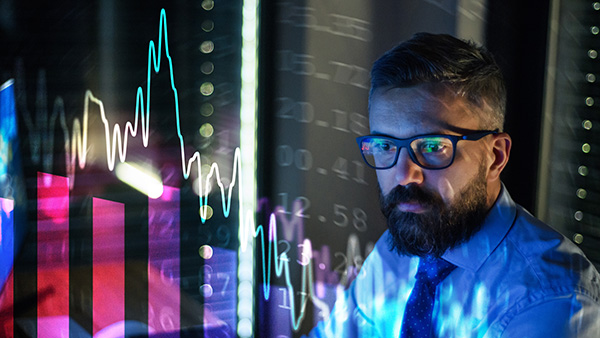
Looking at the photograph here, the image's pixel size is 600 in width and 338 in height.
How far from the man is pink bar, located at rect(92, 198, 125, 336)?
76 centimetres

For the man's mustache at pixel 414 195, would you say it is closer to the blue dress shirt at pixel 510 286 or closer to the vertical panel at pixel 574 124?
the blue dress shirt at pixel 510 286

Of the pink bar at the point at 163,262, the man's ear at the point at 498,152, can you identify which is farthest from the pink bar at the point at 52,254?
the man's ear at the point at 498,152

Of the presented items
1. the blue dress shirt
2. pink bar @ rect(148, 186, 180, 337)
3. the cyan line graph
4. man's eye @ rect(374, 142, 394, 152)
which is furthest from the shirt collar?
pink bar @ rect(148, 186, 180, 337)

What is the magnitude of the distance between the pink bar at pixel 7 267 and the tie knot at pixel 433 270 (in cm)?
97

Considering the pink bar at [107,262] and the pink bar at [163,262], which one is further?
the pink bar at [163,262]

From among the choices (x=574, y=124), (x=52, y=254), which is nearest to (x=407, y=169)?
(x=574, y=124)

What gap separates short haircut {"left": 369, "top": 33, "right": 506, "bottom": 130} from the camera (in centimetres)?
94

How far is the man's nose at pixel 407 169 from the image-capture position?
97cm

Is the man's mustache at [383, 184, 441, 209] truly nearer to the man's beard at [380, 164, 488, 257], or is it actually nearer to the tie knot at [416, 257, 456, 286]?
the man's beard at [380, 164, 488, 257]

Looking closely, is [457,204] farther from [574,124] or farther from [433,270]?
[574,124]

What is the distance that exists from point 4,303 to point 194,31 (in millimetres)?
867

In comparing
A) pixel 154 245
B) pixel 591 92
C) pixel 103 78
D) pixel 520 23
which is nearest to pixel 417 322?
pixel 591 92

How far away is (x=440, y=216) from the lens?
1.00 m

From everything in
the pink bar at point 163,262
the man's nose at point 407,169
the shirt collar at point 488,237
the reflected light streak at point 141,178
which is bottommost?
the pink bar at point 163,262
